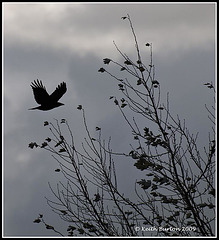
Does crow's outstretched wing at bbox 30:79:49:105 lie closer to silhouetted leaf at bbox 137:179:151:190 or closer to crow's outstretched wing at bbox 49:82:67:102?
crow's outstretched wing at bbox 49:82:67:102

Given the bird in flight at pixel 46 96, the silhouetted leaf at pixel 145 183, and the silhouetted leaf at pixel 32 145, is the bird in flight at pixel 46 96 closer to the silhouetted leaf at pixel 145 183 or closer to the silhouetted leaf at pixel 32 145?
the silhouetted leaf at pixel 32 145

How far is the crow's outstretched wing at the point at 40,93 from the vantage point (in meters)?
6.54

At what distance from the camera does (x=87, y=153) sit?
6574 millimetres

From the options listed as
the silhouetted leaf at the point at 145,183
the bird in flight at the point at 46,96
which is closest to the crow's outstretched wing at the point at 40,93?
the bird in flight at the point at 46,96

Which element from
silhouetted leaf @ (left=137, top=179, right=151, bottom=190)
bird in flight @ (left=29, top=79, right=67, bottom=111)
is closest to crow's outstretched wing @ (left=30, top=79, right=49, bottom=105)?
bird in flight @ (left=29, top=79, right=67, bottom=111)

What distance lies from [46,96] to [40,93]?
152 mm

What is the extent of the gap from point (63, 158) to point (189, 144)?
2.19 meters

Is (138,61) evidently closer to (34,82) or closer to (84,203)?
(34,82)

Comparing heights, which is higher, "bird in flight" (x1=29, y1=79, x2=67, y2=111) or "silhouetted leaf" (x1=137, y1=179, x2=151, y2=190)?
"bird in flight" (x1=29, y1=79, x2=67, y2=111)

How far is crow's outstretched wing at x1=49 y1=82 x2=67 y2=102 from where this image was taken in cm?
664

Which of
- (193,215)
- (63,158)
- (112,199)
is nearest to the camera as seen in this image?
(193,215)

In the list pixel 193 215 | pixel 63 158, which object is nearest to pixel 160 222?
pixel 193 215

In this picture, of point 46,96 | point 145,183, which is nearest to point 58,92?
point 46,96

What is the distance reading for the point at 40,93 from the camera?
6.72m
